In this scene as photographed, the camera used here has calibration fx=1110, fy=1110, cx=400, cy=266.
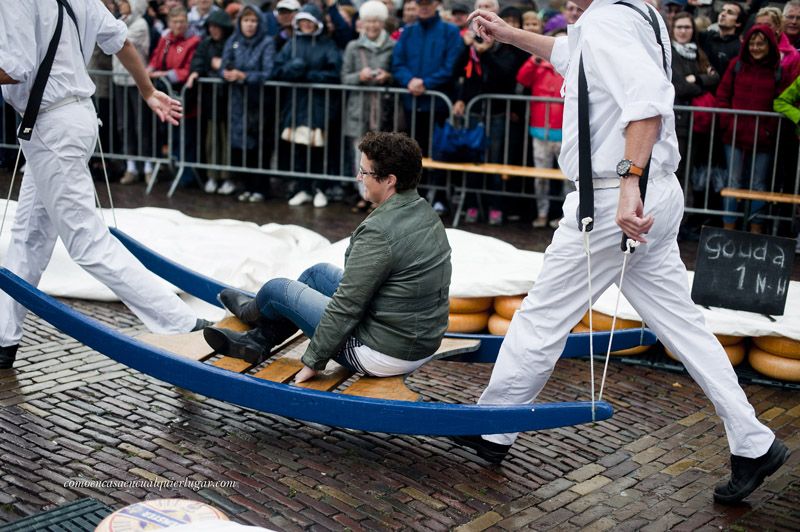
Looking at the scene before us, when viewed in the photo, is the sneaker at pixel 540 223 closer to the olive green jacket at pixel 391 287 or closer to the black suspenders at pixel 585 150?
the olive green jacket at pixel 391 287

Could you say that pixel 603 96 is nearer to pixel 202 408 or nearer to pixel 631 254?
pixel 631 254

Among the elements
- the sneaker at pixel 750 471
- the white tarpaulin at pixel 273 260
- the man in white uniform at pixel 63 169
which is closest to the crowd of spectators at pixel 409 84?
the white tarpaulin at pixel 273 260

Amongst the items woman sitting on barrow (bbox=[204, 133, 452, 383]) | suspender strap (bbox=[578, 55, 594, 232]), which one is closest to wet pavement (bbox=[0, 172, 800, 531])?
woman sitting on barrow (bbox=[204, 133, 452, 383])

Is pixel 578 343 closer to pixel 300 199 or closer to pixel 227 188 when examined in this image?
pixel 300 199

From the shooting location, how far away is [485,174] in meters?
11.8

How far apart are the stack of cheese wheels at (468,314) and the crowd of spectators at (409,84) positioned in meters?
4.44

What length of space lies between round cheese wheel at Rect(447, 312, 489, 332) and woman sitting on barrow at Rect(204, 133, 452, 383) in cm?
183

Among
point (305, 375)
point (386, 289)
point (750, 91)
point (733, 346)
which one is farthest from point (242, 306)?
point (750, 91)

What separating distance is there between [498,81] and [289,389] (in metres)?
7.33

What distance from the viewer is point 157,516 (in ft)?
10.4

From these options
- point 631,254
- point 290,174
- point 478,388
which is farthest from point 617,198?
point 290,174

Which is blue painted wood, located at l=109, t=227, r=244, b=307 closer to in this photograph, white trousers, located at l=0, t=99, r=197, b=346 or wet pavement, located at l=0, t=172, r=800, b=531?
white trousers, located at l=0, t=99, r=197, b=346

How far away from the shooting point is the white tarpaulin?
6.62m

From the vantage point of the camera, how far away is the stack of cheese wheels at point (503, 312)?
685cm
